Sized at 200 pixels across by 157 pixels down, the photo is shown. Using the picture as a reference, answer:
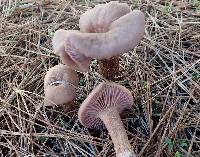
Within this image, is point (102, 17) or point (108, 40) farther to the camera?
point (102, 17)

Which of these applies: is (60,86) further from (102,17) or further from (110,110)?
(102,17)

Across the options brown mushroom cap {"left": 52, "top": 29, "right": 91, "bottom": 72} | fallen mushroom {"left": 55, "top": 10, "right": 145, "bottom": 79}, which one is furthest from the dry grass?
fallen mushroom {"left": 55, "top": 10, "right": 145, "bottom": 79}

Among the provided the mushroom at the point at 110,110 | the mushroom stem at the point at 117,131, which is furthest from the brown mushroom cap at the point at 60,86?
the mushroom stem at the point at 117,131

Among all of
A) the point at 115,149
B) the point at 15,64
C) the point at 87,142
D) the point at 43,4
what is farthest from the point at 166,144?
the point at 43,4

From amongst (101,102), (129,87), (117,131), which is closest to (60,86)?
(101,102)

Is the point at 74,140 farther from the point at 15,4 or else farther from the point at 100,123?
the point at 15,4

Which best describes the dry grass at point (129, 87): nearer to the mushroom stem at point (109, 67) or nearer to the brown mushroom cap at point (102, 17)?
the mushroom stem at point (109, 67)

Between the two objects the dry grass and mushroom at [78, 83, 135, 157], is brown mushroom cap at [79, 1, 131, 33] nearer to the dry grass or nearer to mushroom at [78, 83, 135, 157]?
mushroom at [78, 83, 135, 157]
